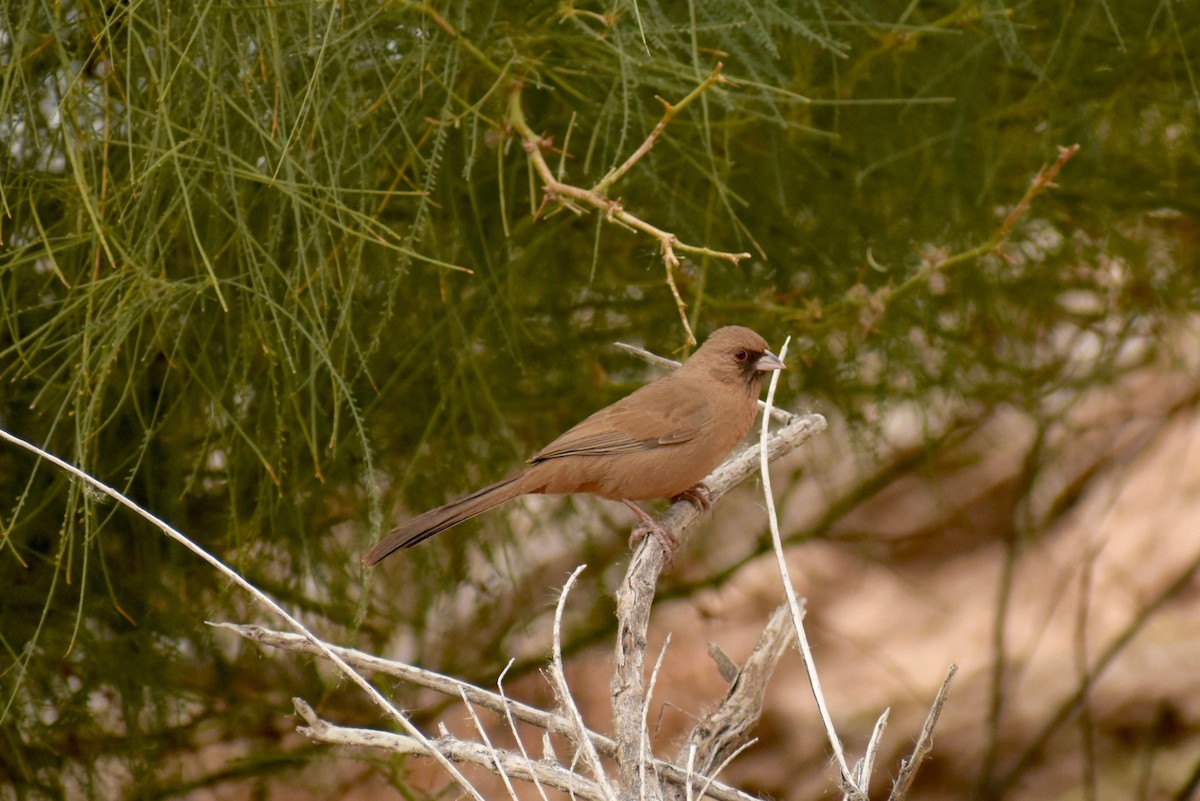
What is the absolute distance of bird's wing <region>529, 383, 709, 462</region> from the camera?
248cm

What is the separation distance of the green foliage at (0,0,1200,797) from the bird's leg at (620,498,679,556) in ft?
1.36

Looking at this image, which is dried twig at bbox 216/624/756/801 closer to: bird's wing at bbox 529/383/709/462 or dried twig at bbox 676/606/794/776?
dried twig at bbox 676/606/794/776

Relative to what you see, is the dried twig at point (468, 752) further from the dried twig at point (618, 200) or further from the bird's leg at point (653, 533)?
the bird's leg at point (653, 533)

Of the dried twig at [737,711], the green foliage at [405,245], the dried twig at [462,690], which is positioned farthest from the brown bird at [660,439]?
the dried twig at [462,690]

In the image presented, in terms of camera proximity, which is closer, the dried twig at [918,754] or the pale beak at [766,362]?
the dried twig at [918,754]

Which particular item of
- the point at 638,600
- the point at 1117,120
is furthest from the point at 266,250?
the point at 1117,120

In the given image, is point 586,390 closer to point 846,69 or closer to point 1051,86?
point 846,69

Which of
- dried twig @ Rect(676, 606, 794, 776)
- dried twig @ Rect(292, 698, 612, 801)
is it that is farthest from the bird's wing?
dried twig @ Rect(292, 698, 612, 801)

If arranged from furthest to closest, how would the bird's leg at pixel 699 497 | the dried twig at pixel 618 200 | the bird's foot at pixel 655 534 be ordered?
the bird's leg at pixel 699 497 → the bird's foot at pixel 655 534 → the dried twig at pixel 618 200

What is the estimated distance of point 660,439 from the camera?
248 cm

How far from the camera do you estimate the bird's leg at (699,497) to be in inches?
103

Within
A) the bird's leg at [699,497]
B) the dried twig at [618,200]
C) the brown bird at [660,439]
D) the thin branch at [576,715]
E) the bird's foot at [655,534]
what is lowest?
the bird's leg at [699,497]

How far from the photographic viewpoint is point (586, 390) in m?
3.05

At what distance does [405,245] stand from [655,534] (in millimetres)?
683
